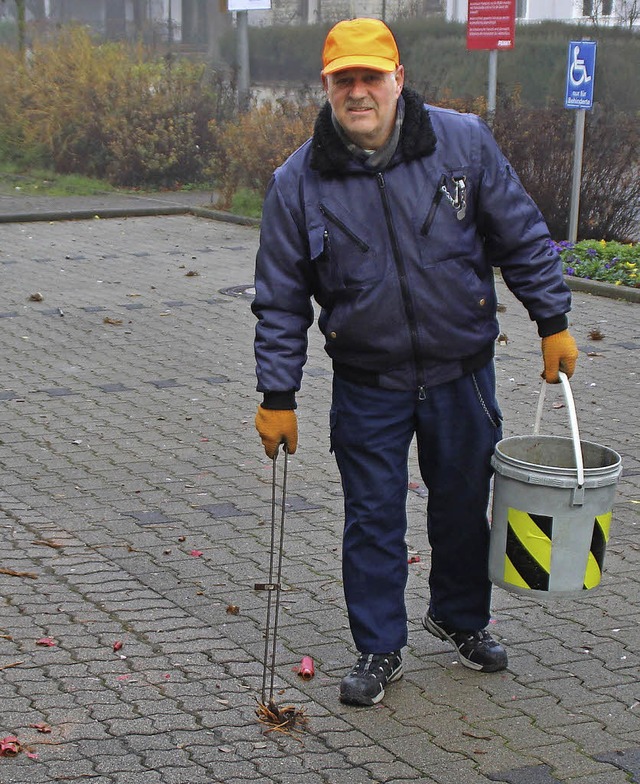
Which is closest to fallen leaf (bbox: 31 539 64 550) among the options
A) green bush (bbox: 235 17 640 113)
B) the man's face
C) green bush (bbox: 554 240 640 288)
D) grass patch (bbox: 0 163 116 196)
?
the man's face

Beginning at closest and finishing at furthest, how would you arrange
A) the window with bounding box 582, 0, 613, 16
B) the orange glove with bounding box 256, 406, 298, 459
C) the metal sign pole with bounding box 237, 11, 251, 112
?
the orange glove with bounding box 256, 406, 298, 459 < the metal sign pole with bounding box 237, 11, 251, 112 < the window with bounding box 582, 0, 613, 16

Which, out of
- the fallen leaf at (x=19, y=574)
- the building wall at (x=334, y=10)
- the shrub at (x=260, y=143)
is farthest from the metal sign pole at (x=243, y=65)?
the building wall at (x=334, y=10)

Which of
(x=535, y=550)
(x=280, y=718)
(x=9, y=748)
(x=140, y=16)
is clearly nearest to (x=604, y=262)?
(x=535, y=550)

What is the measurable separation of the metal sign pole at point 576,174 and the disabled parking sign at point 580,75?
110mm

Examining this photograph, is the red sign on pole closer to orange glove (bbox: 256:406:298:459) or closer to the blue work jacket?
the blue work jacket

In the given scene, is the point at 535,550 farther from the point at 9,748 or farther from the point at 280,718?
the point at 9,748

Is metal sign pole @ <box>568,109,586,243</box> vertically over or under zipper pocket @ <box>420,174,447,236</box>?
under

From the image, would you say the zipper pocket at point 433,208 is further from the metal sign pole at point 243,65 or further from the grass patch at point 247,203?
the metal sign pole at point 243,65

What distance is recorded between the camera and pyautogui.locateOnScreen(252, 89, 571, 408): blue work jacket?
4148mm

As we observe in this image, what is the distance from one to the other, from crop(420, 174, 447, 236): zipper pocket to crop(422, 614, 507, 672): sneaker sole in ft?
4.57

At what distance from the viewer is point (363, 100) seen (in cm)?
409

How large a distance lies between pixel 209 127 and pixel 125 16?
5236cm

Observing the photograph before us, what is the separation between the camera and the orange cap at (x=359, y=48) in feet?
13.2

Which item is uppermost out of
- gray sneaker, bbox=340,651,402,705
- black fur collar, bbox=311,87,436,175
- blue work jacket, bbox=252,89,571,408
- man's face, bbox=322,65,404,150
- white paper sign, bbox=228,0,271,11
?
white paper sign, bbox=228,0,271,11
